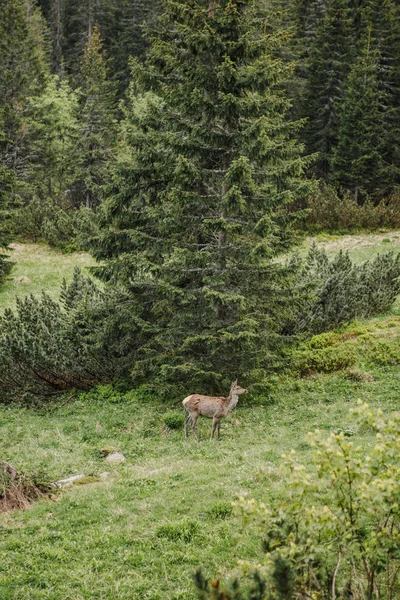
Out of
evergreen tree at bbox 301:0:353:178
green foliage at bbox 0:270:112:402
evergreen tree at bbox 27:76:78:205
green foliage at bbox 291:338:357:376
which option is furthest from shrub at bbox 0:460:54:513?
evergreen tree at bbox 301:0:353:178

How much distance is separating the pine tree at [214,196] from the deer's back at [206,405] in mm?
1605

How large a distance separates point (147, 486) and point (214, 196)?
7050mm

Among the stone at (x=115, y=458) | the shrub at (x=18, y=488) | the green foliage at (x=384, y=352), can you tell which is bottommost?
the stone at (x=115, y=458)

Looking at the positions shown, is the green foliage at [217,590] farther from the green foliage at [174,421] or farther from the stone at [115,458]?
the green foliage at [174,421]

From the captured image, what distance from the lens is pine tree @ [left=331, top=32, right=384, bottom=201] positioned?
128 feet

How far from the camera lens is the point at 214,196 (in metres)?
13.1

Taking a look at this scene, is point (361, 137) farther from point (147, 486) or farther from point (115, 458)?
point (147, 486)

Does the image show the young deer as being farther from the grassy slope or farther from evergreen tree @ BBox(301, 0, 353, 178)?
evergreen tree @ BBox(301, 0, 353, 178)

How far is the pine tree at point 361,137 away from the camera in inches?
1535

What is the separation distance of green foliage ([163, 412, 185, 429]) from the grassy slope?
0.95ft

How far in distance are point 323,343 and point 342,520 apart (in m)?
11.8

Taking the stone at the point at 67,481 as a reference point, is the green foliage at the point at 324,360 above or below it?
below

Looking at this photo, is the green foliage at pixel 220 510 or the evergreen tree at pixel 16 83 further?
the evergreen tree at pixel 16 83

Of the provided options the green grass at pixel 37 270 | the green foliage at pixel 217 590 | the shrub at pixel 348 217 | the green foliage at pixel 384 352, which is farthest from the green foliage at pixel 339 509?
the shrub at pixel 348 217
